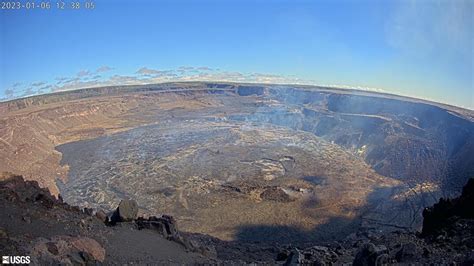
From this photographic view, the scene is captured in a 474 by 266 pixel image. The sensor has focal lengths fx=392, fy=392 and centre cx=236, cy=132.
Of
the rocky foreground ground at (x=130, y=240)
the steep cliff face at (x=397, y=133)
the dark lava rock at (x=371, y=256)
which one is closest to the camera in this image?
the rocky foreground ground at (x=130, y=240)

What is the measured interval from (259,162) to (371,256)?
4414cm

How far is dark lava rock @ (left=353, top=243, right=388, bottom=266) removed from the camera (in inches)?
543

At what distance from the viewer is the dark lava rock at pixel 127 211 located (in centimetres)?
2039

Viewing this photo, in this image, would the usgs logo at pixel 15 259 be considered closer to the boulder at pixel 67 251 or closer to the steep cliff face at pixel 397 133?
the boulder at pixel 67 251

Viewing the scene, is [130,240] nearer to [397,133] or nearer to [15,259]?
[15,259]

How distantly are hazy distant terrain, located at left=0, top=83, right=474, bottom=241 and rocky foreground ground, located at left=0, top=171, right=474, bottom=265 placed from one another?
13.6m

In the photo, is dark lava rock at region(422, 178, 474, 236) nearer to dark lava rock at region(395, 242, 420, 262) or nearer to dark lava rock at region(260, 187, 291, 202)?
dark lava rock at region(395, 242, 420, 262)

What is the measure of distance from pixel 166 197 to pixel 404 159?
3388 centimetres

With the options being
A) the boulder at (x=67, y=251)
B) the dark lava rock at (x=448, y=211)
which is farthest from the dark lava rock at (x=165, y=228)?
the dark lava rock at (x=448, y=211)

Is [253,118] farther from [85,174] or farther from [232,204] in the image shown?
[232,204]

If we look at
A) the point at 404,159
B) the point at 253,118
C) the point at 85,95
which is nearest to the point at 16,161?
the point at 404,159

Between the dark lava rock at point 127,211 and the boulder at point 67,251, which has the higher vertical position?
the boulder at point 67,251

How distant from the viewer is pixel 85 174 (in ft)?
178

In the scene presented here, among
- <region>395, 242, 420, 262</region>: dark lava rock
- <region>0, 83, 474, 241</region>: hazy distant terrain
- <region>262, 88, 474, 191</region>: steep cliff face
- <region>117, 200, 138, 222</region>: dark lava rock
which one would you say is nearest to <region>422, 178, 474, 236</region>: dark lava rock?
<region>395, 242, 420, 262</region>: dark lava rock
